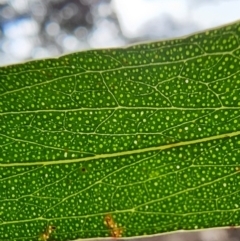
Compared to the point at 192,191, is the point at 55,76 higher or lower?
higher

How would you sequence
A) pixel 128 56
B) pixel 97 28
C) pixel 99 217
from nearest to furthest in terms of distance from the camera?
pixel 128 56
pixel 99 217
pixel 97 28

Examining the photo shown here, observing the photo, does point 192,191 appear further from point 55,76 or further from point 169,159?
point 55,76

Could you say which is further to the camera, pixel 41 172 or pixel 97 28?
pixel 97 28

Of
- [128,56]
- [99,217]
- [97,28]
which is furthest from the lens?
[97,28]

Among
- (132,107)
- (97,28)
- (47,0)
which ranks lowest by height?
(132,107)

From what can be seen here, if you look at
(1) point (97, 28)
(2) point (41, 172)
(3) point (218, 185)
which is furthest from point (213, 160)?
(1) point (97, 28)

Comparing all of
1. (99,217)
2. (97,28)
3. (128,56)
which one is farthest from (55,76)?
(97,28)

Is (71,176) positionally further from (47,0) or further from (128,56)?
(47,0)
